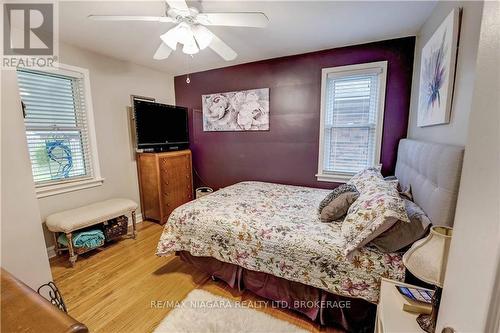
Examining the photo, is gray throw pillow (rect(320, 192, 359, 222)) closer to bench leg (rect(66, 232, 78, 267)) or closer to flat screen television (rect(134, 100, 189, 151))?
bench leg (rect(66, 232, 78, 267))

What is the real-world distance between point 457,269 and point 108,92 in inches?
144

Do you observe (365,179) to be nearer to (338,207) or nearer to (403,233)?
(338,207)

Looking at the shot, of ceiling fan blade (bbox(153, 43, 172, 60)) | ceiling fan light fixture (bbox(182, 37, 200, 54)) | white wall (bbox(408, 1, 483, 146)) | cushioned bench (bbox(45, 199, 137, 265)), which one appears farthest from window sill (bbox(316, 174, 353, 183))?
cushioned bench (bbox(45, 199, 137, 265))

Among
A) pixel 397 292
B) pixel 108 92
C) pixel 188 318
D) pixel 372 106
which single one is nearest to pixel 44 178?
pixel 108 92

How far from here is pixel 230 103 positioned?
11.4ft

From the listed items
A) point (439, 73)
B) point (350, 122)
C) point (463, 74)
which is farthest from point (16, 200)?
point (350, 122)

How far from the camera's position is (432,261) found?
2.75 ft

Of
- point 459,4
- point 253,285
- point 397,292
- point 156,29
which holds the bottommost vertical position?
point 253,285

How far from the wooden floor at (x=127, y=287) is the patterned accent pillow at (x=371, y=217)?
73 cm

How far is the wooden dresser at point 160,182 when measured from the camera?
125 inches

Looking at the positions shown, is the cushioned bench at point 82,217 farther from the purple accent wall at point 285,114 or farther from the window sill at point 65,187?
the purple accent wall at point 285,114

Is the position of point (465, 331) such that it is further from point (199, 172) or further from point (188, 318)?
point (199, 172)

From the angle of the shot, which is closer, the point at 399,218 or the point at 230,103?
the point at 399,218
